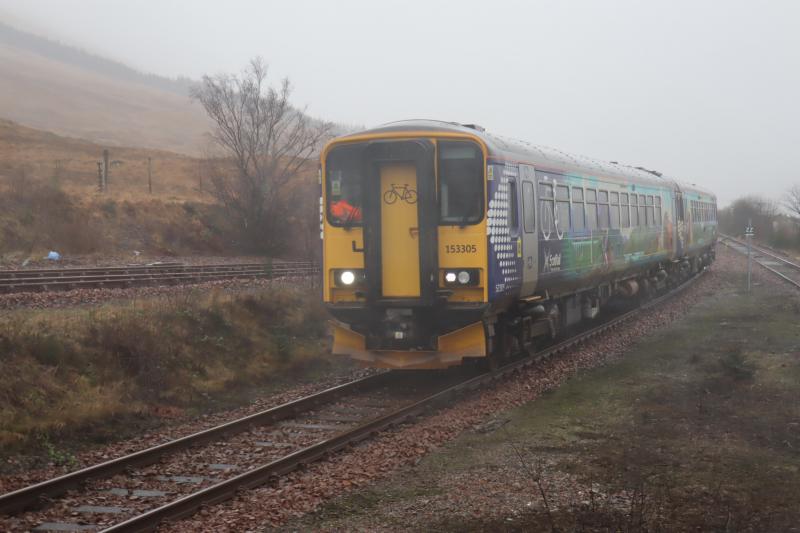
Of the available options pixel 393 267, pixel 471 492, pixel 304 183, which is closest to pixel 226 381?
pixel 393 267

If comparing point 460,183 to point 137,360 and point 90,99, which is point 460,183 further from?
point 90,99

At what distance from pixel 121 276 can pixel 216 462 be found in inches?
409

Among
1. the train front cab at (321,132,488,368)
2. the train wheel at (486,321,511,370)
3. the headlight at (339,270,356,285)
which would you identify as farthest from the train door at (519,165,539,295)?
the headlight at (339,270,356,285)

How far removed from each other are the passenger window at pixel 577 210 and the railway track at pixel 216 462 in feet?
12.7

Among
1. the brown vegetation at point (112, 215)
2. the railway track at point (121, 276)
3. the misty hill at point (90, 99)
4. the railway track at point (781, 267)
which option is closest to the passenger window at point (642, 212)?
the railway track at point (121, 276)

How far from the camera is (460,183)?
405 inches

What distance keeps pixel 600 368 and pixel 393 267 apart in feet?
14.7

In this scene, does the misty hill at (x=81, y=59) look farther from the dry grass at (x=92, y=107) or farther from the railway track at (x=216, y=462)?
the railway track at (x=216, y=462)

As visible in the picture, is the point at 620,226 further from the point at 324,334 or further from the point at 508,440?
the point at 508,440

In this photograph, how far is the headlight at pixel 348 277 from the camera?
1062cm

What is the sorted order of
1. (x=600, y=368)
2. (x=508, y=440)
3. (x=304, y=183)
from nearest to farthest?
(x=508, y=440) → (x=600, y=368) → (x=304, y=183)

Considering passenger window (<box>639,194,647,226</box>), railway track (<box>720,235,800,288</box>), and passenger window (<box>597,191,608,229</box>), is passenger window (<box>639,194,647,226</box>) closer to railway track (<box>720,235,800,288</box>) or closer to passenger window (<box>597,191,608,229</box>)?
passenger window (<box>597,191,608,229</box>)

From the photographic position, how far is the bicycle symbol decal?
34.0 ft

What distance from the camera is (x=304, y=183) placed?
1363 inches
